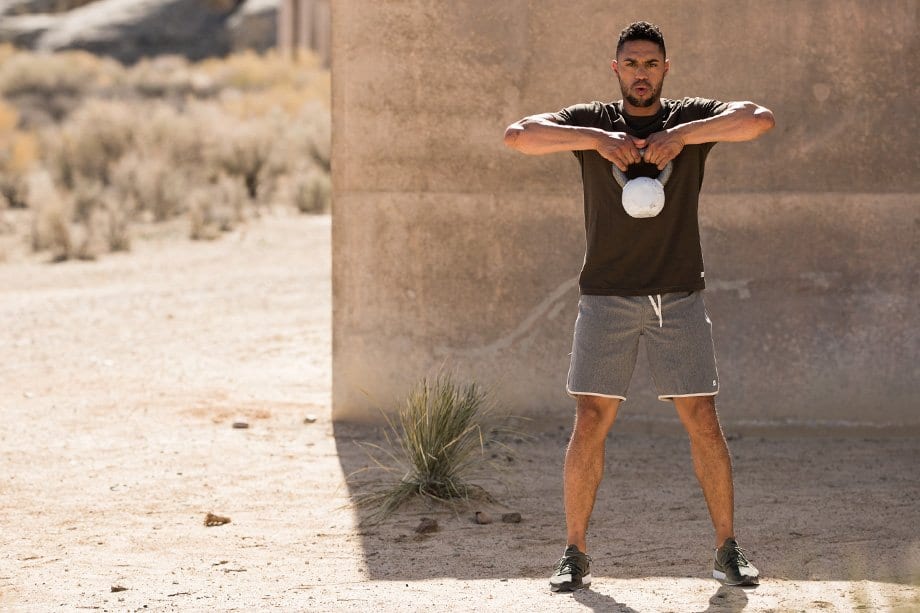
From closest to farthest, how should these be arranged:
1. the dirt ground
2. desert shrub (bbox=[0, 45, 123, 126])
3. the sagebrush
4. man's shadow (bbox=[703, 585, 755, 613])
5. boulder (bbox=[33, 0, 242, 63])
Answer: man's shadow (bbox=[703, 585, 755, 613]) → the dirt ground → the sagebrush → desert shrub (bbox=[0, 45, 123, 126]) → boulder (bbox=[33, 0, 242, 63])

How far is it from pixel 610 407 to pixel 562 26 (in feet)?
10.8

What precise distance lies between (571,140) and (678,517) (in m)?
2.14

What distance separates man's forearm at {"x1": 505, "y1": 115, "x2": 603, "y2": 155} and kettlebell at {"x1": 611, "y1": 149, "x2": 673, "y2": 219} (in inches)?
7.6

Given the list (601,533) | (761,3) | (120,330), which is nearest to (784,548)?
(601,533)

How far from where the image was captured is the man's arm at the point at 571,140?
14.7 ft

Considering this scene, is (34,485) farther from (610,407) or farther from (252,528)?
(610,407)

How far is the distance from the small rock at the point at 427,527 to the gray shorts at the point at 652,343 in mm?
1420

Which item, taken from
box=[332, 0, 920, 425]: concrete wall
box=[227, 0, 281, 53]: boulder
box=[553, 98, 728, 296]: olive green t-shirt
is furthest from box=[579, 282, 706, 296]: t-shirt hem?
box=[227, 0, 281, 53]: boulder

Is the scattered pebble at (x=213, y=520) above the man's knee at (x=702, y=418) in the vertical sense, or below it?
below

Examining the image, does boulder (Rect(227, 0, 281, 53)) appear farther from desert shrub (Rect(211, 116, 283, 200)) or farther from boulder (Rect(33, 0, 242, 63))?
desert shrub (Rect(211, 116, 283, 200))

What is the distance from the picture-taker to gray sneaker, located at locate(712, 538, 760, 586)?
15.4ft

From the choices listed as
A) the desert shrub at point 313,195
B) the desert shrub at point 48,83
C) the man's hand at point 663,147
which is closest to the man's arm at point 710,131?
the man's hand at point 663,147

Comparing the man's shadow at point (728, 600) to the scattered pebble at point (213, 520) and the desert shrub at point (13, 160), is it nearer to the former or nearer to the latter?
the scattered pebble at point (213, 520)

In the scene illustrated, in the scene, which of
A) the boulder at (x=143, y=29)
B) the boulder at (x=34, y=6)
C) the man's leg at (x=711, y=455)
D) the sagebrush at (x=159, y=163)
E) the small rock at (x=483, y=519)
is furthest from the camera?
the boulder at (x=34, y=6)
